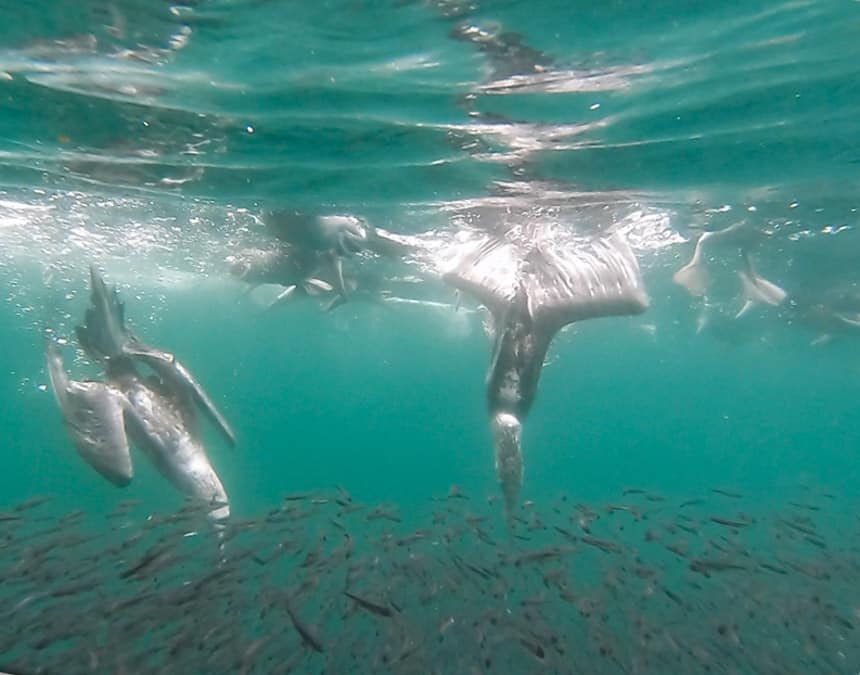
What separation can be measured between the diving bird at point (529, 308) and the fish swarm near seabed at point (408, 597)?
1283mm

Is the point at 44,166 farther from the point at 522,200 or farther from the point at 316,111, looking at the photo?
the point at 522,200

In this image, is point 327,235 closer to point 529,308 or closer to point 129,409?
point 129,409

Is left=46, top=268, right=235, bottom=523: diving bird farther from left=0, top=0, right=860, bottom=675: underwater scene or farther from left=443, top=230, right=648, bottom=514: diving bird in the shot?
left=443, top=230, right=648, bottom=514: diving bird

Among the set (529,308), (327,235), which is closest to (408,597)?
(529,308)

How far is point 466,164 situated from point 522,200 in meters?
2.38

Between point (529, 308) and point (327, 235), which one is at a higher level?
point (327, 235)

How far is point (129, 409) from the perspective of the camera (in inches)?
439

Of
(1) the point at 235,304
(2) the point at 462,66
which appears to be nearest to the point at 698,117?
(2) the point at 462,66

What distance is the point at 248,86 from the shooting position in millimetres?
9578

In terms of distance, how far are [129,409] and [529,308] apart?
6.96m

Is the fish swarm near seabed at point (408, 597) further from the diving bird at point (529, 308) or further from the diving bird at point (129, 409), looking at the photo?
the diving bird at point (529, 308)

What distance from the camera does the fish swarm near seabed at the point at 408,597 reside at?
6.17m

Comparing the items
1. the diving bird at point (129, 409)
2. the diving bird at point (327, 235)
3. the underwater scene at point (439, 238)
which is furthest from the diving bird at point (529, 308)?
the diving bird at point (327, 235)

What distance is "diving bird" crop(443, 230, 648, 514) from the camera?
1023cm
